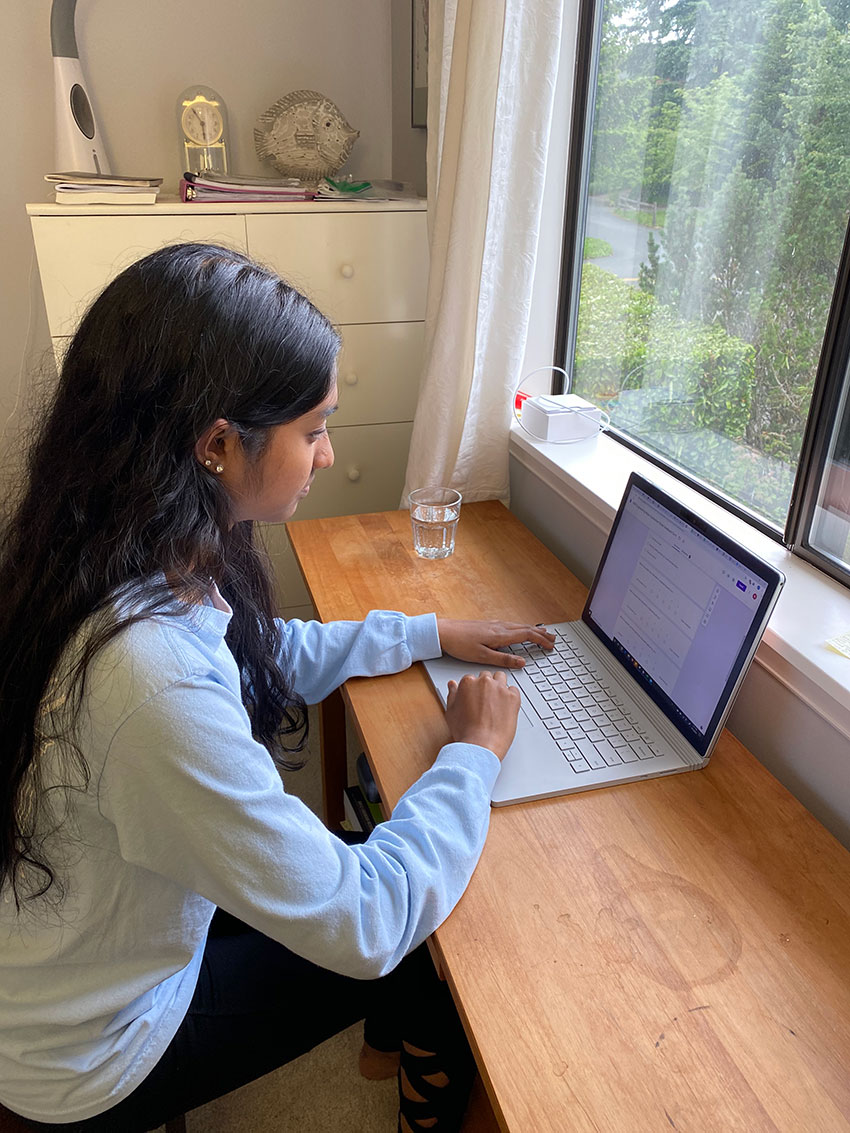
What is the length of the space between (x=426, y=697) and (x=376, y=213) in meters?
1.31

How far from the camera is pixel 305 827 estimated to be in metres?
0.78

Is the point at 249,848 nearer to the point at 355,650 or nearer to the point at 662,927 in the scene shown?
the point at 662,927

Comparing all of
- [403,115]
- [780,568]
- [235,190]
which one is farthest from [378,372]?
[780,568]

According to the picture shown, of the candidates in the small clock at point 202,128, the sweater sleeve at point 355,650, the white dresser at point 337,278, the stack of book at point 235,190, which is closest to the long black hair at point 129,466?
the sweater sleeve at point 355,650

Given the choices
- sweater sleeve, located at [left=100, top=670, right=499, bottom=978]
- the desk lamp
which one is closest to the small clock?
the desk lamp

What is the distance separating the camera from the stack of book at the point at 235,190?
1948mm

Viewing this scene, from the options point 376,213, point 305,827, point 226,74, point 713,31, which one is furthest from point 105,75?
point 305,827

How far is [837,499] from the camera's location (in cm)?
119

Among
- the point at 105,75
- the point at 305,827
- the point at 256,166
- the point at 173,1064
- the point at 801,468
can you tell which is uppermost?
the point at 105,75

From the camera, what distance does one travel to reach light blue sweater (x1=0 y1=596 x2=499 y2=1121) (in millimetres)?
731

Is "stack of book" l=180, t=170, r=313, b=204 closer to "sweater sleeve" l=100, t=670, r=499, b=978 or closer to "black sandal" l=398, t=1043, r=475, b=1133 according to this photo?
"sweater sleeve" l=100, t=670, r=499, b=978

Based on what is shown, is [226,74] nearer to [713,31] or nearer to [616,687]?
[713,31]

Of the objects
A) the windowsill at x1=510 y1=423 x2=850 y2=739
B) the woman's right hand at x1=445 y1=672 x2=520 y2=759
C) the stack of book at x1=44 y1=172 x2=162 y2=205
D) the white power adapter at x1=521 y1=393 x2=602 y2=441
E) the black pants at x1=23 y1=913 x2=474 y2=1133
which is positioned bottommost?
the black pants at x1=23 y1=913 x2=474 y2=1133

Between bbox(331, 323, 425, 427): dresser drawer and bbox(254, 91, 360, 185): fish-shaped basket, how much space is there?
445 mm
